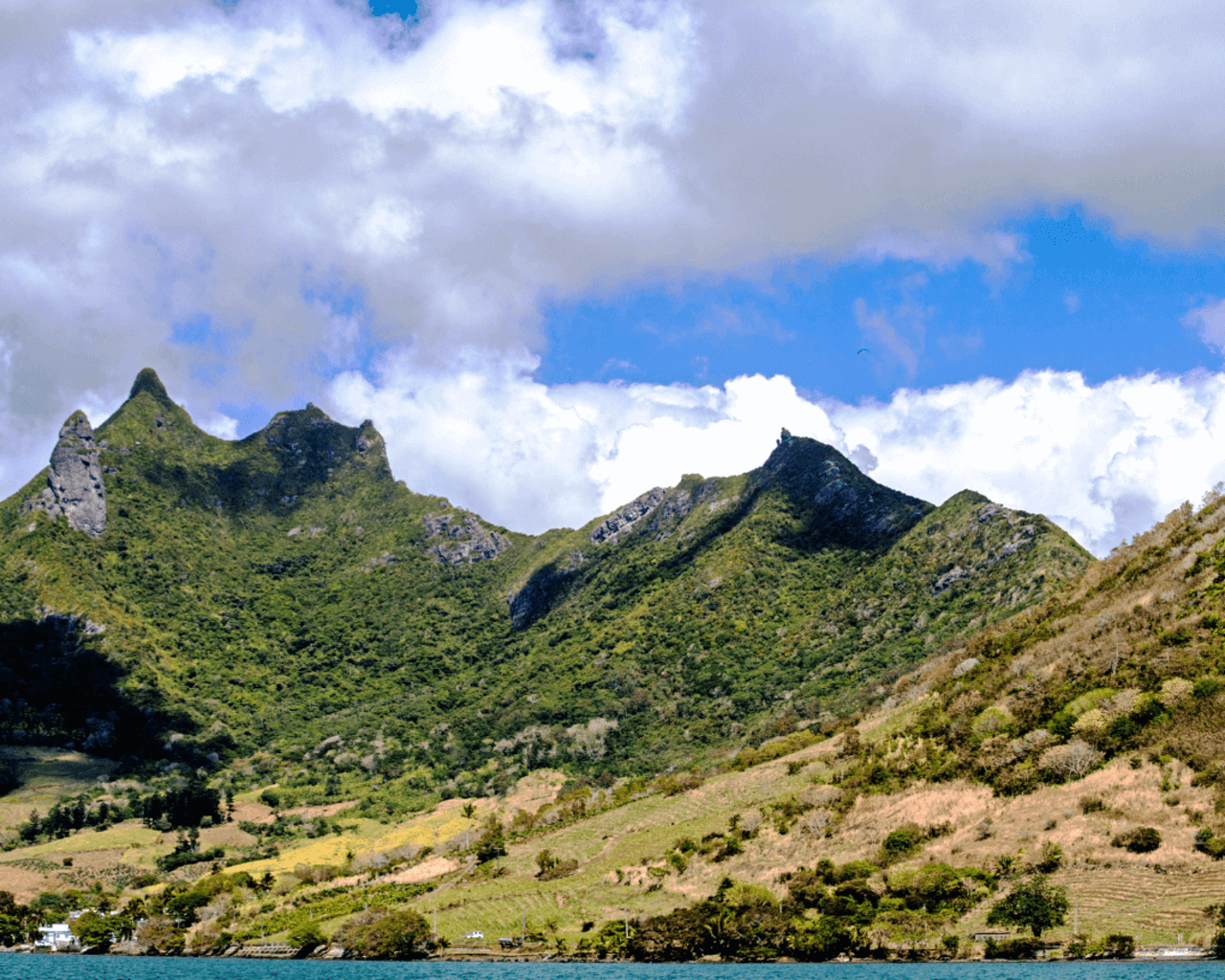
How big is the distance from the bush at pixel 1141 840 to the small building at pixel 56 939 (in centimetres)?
10697

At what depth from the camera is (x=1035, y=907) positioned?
214 feet

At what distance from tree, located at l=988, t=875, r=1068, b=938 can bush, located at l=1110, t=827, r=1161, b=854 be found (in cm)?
510

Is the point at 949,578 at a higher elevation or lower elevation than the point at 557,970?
higher

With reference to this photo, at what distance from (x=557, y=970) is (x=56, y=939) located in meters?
73.2

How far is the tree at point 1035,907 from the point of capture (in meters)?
64.6

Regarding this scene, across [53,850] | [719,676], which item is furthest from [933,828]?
[53,850]

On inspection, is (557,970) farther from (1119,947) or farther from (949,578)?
(949,578)

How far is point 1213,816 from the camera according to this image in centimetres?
6562

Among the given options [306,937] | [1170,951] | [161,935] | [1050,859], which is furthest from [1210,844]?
[161,935]

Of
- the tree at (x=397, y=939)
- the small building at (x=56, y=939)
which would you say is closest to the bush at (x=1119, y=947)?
the tree at (x=397, y=939)

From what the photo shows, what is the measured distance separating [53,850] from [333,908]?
2998 inches

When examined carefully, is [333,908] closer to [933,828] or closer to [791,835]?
[791,835]

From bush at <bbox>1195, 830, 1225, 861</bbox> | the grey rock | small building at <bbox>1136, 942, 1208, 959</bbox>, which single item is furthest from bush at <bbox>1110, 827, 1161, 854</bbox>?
the grey rock

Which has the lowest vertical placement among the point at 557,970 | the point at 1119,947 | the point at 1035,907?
the point at 557,970
